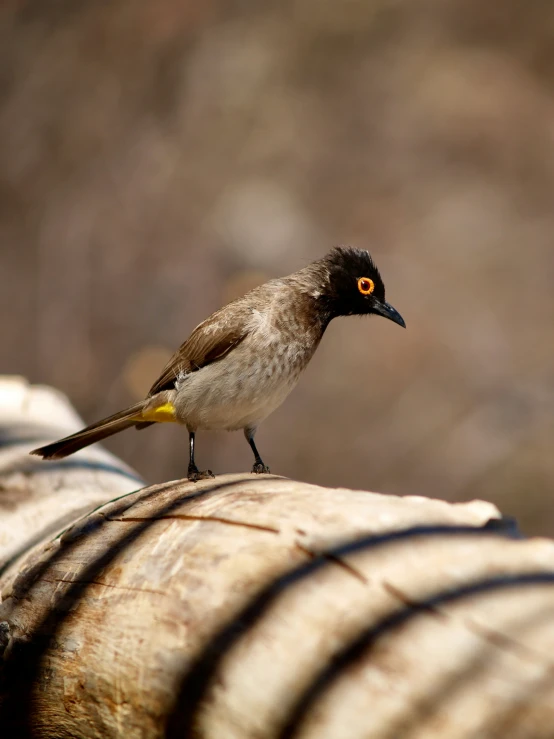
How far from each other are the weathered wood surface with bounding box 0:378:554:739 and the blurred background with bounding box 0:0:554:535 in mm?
5190

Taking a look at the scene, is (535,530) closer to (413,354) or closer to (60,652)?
(413,354)

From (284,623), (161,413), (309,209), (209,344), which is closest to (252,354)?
(209,344)

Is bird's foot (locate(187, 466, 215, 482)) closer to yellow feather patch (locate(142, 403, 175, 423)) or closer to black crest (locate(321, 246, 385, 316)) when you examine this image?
yellow feather patch (locate(142, 403, 175, 423))

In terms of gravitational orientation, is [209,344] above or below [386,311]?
below

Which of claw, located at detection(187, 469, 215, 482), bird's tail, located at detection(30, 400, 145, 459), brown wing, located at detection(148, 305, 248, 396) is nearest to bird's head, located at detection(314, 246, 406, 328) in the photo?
brown wing, located at detection(148, 305, 248, 396)

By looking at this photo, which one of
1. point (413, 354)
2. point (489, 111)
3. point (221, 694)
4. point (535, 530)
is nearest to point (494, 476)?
point (535, 530)

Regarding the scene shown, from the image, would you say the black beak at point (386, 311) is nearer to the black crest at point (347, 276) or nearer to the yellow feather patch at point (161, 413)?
the black crest at point (347, 276)

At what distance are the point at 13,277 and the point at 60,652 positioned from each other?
776 cm

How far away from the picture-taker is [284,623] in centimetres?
205

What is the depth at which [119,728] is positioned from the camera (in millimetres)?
2232

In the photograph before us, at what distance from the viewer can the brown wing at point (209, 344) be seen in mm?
3539

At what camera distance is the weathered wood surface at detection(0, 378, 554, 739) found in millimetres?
1833

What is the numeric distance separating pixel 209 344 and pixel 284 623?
5.61ft

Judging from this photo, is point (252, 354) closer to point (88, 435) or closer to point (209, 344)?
point (209, 344)
